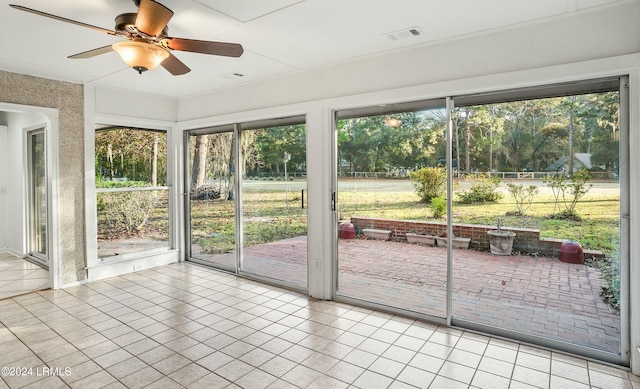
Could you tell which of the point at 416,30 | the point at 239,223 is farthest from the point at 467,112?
the point at 239,223

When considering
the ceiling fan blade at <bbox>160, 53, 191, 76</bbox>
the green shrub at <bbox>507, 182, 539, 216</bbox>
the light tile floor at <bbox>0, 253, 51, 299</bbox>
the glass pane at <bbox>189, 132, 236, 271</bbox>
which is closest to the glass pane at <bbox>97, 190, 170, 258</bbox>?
the glass pane at <bbox>189, 132, 236, 271</bbox>

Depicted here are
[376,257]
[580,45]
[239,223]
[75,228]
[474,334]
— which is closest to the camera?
[580,45]

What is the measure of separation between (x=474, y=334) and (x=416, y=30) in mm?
2620

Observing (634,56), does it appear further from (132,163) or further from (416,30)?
(132,163)

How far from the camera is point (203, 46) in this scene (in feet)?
8.07

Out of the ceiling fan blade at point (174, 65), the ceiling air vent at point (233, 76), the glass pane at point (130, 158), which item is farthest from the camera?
the glass pane at point (130, 158)

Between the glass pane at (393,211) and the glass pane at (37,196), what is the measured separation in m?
4.71

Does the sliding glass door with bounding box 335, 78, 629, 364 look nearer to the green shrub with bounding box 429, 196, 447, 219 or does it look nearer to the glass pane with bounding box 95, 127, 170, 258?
the green shrub with bounding box 429, 196, 447, 219

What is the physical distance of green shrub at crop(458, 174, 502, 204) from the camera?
10.6ft

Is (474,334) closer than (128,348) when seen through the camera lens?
No

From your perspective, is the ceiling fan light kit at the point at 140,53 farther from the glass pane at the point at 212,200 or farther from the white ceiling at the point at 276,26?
the glass pane at the point at 212,200

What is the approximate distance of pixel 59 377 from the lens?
101 inches

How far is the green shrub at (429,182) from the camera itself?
11.3ft

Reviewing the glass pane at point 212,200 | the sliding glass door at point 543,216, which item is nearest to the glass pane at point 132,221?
the glass pane at point 212,200
